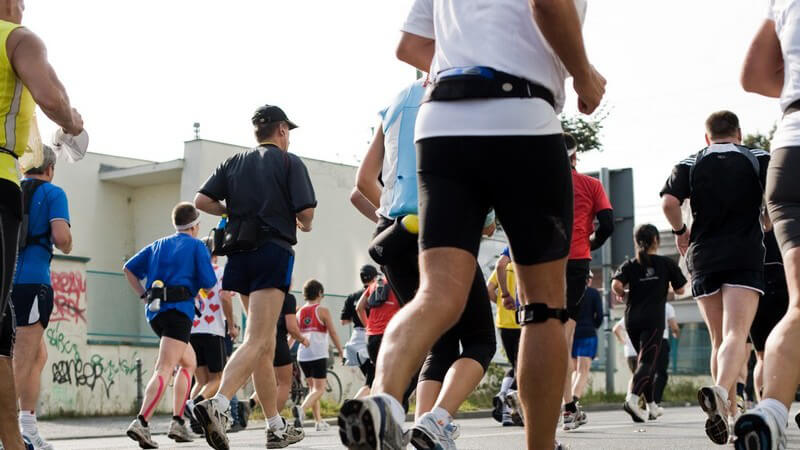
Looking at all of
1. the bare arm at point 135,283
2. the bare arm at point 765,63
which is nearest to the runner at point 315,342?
the bare arm at point 135,283

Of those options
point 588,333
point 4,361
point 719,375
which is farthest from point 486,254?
point 4,361

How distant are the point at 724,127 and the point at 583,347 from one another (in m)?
7.68

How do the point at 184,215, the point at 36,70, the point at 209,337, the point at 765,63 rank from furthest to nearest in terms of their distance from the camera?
the point at 209,337, the point at 184,215, the point at 765,63, the point at 36,70

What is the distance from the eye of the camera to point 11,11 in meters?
5.32

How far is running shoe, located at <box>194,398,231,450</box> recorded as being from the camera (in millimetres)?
7613

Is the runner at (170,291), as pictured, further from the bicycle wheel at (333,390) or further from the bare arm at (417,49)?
the bicycle wheel at (333,390)

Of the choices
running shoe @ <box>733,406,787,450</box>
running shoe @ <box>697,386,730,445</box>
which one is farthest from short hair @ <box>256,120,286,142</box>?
running shoe @ <box>733,406,787,450</box>

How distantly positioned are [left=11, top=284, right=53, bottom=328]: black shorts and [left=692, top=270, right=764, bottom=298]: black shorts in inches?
164

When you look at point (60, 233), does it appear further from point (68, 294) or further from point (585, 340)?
point (68, 294)

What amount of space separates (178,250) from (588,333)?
726 cm

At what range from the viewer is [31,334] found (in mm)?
7984

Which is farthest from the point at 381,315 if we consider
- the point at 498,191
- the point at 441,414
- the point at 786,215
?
the point at 498,191

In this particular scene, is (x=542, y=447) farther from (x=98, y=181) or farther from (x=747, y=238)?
(x=98, y=181)

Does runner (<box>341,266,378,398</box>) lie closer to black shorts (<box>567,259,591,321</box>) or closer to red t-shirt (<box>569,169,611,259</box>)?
red t-shirt (<box>569,169,611,259</box>)
